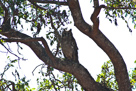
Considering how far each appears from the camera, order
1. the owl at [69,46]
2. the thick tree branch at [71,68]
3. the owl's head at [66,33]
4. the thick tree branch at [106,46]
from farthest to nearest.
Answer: the owl's head at [66,33], the owl at [69,46], the thick tree branch at [106,46], the thick tree branch at [71,68]

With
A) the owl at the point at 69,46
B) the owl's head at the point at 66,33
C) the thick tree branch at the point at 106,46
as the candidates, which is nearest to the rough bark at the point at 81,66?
the thick tree branch at the point at 106,46

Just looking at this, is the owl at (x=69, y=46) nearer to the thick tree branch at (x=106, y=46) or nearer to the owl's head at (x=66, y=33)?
the owl's head at (x=66, y=33)

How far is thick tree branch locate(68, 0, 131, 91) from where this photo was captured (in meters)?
4.74

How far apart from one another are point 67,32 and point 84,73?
178 cm

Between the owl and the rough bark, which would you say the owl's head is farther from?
the rough bark

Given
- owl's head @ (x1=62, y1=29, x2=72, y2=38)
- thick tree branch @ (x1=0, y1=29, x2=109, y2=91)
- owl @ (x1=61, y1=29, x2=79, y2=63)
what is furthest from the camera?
owl's head @ (x1=62, y1=29, x2=72, y2=38)

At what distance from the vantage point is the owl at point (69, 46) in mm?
5492

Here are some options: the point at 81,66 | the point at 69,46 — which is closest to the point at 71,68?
the point at 81,66

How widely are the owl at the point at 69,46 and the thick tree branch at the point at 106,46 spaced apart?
85cm

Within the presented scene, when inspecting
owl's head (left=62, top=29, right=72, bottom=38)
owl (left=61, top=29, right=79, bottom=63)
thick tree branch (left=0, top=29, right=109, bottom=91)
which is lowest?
thick tree branch (left=0, top=29, right=109, bottom=91)

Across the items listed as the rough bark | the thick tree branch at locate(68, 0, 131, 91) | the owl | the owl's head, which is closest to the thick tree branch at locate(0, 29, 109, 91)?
the rough bark

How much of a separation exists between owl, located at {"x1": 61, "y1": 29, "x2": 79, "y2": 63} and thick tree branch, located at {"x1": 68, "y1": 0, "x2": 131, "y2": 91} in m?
0.85

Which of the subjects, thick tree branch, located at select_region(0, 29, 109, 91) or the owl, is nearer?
thick tree branch, located at select_region(0, 29, 109, 91)

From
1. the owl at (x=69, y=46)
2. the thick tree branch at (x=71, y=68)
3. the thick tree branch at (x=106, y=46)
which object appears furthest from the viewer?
the owl at (x=69, y=46)
